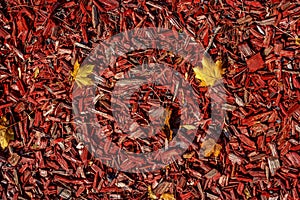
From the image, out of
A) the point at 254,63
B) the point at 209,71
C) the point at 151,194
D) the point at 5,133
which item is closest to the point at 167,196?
the point at 151,194

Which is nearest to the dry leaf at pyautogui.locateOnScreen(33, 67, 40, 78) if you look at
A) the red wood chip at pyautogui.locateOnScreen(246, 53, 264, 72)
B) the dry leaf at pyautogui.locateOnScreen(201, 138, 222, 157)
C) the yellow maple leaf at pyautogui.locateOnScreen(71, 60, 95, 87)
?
the yellow maple leaf at pyautogui.locateOnScreen(71, 60, 95, 87)

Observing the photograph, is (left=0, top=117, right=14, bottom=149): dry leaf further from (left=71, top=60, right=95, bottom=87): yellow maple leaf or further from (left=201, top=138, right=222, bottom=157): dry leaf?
(left=201, top=138, right=222, bottom=157): dry leaf

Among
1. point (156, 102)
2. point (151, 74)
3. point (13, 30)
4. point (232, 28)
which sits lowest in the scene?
point (156, 102)

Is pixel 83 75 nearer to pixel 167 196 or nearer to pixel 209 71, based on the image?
pixel 209 71

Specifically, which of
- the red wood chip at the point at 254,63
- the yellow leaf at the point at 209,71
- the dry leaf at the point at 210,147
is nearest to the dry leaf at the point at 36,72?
the yellow leaf at the point at 209,71

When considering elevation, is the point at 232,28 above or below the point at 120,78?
above

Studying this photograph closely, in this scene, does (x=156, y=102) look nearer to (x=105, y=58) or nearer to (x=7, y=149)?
(x=105, y=58)

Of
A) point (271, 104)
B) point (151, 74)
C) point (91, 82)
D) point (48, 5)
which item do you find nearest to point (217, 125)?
point (271, 104)

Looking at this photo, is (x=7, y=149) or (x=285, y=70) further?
(x=7, y=149)
